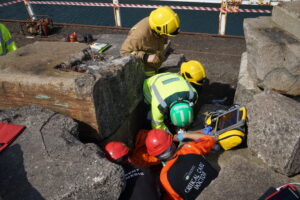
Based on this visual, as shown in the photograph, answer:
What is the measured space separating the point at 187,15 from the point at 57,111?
1537cm

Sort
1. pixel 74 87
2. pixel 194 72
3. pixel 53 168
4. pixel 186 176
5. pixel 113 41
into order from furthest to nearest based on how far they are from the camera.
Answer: pixel 113 41 → pixel 194 72 → pixel 74 87 → pixel 186 176 → pixel 53 168

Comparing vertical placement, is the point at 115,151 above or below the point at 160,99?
below

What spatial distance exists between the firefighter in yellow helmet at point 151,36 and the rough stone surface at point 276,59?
1223 mm

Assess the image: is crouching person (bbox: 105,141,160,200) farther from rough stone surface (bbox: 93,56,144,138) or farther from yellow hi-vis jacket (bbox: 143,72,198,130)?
yellow hi-vis jacket (bbox: 143,72,198,130)

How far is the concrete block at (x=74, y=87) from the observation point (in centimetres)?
298

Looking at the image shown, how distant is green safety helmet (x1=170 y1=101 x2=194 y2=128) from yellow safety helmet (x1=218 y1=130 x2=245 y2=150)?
18.6 inches

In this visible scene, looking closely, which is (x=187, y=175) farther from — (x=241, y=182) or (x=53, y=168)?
(x=53, y=168)

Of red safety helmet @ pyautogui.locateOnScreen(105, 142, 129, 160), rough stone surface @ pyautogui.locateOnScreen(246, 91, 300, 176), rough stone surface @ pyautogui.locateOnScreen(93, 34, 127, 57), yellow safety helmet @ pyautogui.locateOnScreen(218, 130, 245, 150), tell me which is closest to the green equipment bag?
yellow safety helmet @ pyautogui.locateOnScreen(218, 130, 245, 150)

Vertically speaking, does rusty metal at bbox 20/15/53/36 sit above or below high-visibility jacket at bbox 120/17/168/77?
below

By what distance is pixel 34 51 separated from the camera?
3939 millimetres

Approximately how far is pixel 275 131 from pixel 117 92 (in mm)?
1906

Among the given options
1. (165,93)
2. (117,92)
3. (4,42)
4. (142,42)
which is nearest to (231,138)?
(165,93)

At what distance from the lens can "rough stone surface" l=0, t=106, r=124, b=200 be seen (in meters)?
2.22

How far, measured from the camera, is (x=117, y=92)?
3.38 m
